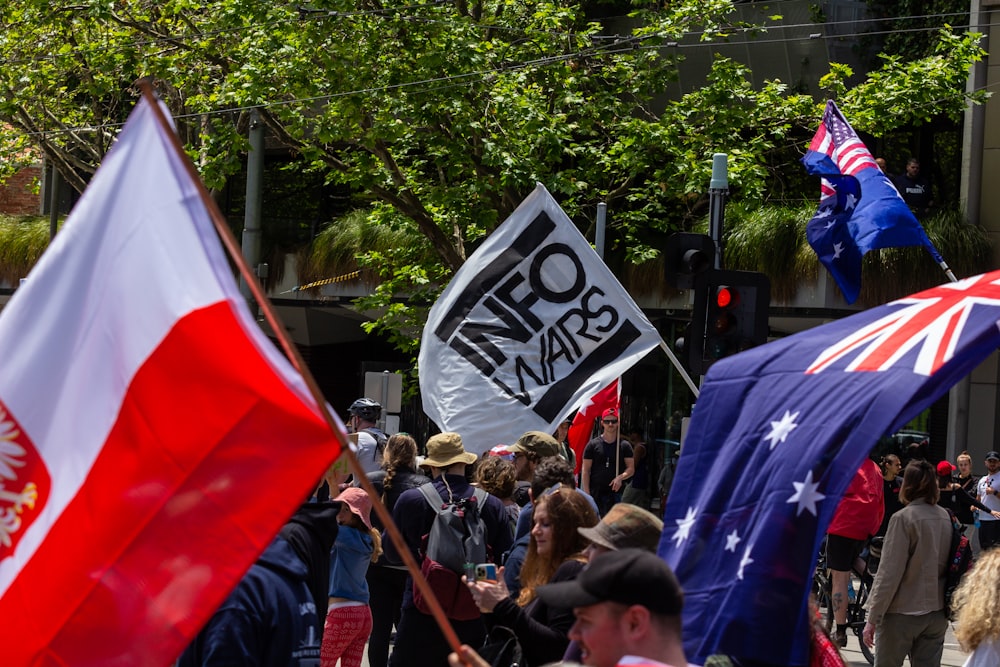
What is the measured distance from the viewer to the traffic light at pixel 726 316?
1079 centimetres

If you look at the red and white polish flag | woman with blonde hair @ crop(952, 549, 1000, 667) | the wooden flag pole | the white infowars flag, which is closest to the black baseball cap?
the wooden flag pole

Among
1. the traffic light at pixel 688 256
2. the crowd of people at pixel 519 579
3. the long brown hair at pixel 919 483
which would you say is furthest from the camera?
the traffic light at pixel 688 256

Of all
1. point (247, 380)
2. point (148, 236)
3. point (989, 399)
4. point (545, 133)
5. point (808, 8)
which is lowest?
point (989, 399)

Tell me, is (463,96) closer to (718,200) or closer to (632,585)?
(718,200)

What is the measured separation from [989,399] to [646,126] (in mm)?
7755

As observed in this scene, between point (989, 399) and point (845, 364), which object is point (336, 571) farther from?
point (989, 399)

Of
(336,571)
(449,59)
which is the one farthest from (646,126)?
(336,571)

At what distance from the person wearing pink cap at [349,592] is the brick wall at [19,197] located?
26.8 meters

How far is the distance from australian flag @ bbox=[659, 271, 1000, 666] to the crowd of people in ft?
1.25

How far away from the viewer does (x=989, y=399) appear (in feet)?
70.7

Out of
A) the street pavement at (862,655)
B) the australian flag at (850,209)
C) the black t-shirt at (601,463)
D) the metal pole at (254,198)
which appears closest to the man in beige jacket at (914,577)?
the street pavement at (862,655)

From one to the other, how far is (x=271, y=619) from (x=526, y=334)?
15.0 feet

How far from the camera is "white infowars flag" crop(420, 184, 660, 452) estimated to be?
9031 mm

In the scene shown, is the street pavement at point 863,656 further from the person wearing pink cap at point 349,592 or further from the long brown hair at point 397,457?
the person wearing pink cap at point 349,592
